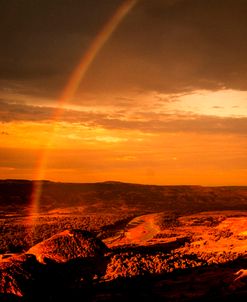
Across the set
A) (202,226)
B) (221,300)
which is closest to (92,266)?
(221,300)

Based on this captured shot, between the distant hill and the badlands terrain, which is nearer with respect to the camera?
the badlands terrain

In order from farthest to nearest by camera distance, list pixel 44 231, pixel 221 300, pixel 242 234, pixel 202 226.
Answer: pixel 202 226, pixel 44 231, pixel 242 234, pixel 221 300

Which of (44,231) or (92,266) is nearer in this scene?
(92,266)

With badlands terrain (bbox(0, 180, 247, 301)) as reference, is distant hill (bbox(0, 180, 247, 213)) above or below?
above

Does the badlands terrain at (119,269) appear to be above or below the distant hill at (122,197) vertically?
below

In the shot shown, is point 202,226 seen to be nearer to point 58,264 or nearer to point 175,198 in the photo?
point 58,264

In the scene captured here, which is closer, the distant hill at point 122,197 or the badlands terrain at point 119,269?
the badlands terrain at point 119,269

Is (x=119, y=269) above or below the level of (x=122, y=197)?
below

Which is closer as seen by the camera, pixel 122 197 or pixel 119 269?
pixel 119 269
